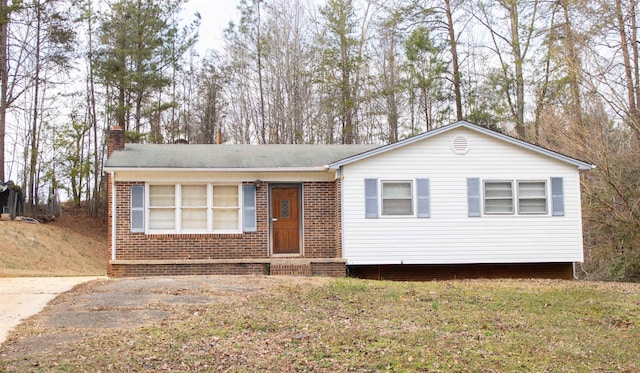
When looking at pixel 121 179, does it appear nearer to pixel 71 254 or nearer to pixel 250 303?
pixel 250 303

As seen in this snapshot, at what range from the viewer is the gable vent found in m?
16.2

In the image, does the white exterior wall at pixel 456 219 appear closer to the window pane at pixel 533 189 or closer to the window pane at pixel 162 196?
the window pane at pixel 533 189

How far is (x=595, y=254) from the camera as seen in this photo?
60.4 ft

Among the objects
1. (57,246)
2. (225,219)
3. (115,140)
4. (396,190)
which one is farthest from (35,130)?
(396,190)

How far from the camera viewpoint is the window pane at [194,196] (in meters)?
16.4

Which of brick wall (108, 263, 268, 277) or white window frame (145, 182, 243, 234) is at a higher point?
white window frame (145, 182, 243, 234)

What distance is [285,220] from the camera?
55.2 ft

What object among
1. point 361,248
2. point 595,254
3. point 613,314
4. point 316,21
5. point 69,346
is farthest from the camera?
point 316,21

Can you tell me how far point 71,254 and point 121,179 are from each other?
475 inches

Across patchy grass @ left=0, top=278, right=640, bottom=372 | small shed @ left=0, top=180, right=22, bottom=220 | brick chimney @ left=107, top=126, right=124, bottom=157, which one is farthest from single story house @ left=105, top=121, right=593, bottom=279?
small shed @ left=0, top=180, right=22, bottom=220

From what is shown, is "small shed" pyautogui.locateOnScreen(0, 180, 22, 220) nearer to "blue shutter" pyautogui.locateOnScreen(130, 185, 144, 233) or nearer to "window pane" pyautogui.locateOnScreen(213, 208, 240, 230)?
"blue shutter" pyautogui.locateOnScreen(130, 185, 144, 233)

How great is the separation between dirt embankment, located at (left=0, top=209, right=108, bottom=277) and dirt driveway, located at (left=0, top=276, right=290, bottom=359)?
372 inches

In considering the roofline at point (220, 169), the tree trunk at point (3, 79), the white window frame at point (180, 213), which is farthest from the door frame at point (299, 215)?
the tree trunk at point (3, 79)

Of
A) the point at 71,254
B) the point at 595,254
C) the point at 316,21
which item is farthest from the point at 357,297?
the point at 316,21
